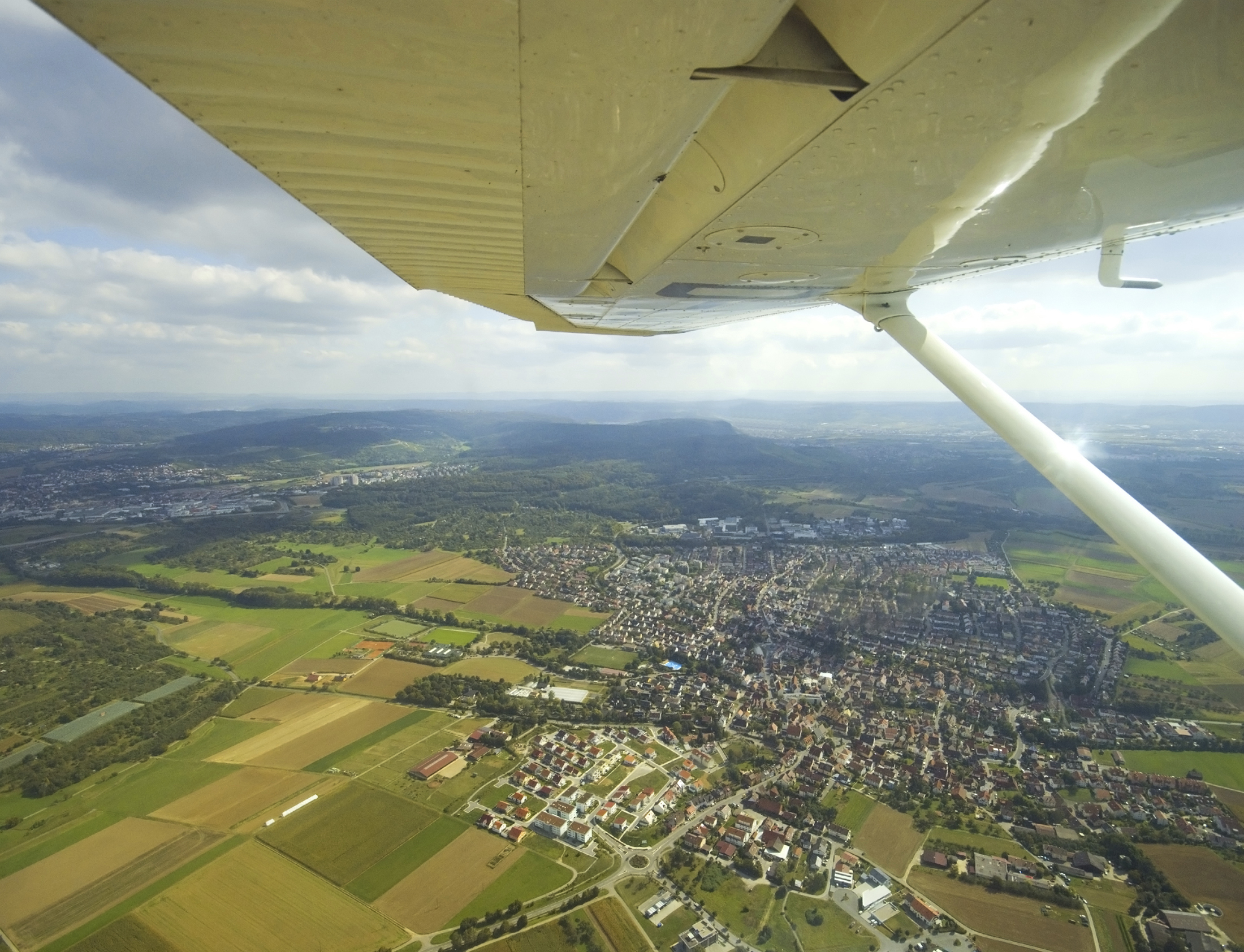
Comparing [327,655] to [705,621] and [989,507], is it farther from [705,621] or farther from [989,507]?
[989,507]

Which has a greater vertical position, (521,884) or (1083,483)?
(1083,483)

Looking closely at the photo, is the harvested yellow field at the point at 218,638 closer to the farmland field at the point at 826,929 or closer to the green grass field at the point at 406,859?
the green grass field at the point at 406,859

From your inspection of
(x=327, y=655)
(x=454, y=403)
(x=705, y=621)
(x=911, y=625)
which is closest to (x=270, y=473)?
(x=327, y=655)

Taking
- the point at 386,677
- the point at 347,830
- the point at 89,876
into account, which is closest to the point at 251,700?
the point at 386,677

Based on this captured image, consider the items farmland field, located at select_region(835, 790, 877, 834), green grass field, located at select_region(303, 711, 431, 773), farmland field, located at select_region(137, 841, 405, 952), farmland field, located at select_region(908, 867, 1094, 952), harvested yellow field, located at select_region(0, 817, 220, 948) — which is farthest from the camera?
green grass field, located at select_region(303, 711, 431, 773)

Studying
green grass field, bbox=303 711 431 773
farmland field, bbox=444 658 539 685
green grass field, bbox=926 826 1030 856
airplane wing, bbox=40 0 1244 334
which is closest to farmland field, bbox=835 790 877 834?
green grass field, bbox=926 826 1030 856

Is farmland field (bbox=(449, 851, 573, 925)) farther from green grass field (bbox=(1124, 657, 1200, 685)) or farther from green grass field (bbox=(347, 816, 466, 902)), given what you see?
green grass field (bbox=(1124, 657, 1200, 685))

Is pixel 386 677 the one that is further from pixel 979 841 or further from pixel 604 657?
pixel 979 841
